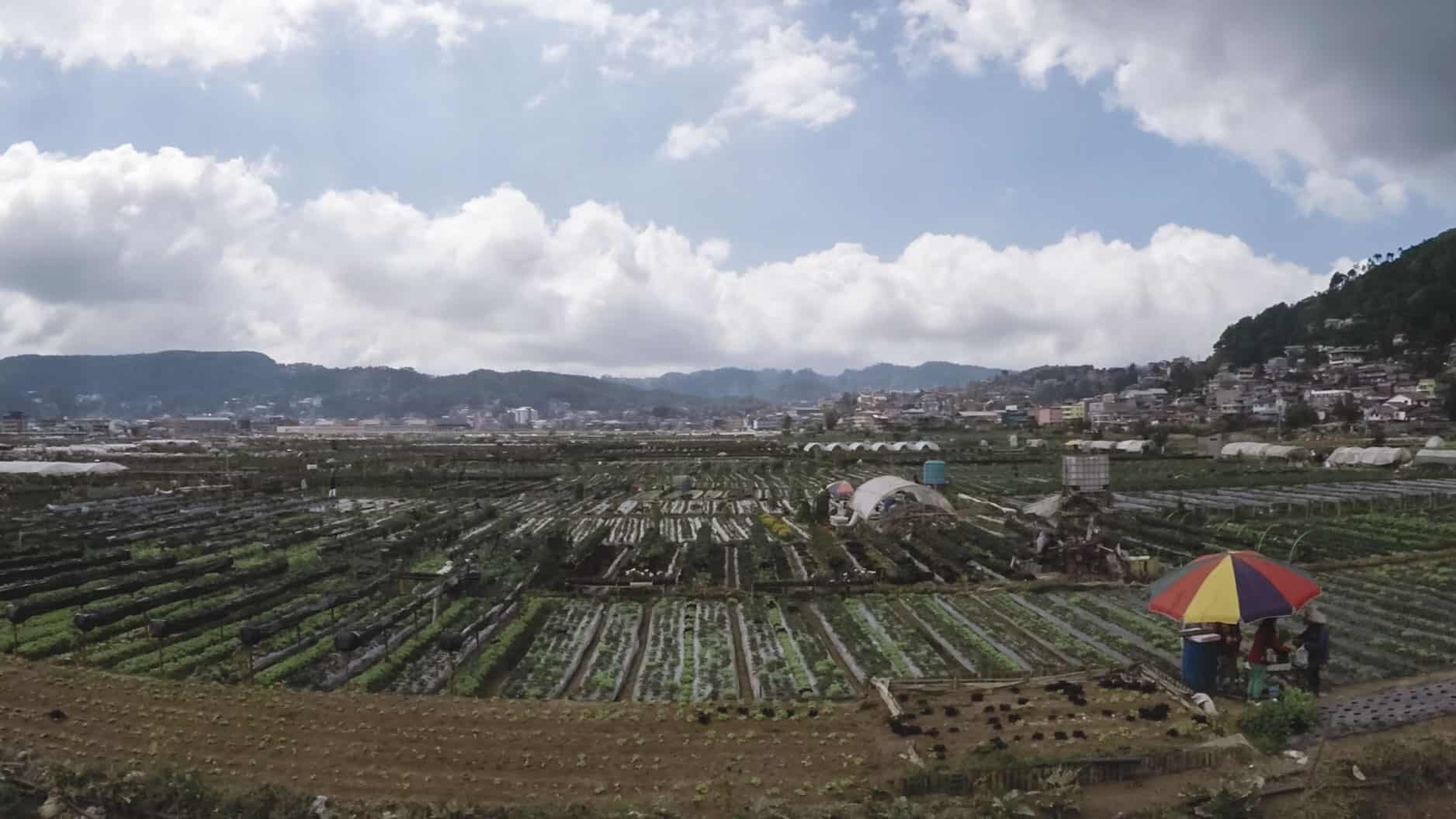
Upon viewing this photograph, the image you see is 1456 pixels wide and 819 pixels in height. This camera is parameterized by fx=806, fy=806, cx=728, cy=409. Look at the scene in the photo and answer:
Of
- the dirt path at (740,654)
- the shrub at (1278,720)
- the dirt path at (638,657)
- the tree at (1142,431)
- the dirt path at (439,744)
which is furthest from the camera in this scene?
the tree at (1142,431)

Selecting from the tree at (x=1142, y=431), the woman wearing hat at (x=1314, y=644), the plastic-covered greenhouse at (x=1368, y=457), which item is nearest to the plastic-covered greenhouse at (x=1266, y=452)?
the plastic-covered greenhouse at (x=1368, y=457)

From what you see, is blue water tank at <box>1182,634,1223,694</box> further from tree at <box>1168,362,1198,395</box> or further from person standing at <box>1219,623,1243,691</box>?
tree at <box>1168,362,1198,395</box>

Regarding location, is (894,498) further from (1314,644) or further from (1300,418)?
(1300,418)

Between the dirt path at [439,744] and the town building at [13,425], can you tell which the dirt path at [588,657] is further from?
the town building at [13,425]

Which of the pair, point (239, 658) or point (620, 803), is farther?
point (239, 658)

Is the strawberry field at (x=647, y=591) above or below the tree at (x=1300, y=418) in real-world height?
below

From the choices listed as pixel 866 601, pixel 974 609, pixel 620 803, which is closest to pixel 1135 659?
pixel 974 609

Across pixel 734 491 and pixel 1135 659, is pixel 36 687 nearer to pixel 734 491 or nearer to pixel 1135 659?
pixel 1135 659
